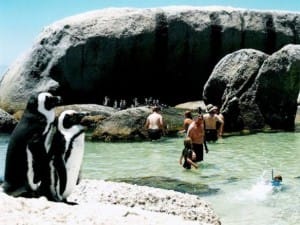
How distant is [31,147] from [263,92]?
17148 mm

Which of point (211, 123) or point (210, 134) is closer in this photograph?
point (211, 123)

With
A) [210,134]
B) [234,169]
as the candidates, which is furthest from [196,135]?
[210,134]

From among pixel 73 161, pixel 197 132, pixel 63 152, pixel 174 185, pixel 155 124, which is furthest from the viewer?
pixel 155 124

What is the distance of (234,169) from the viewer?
1475cm

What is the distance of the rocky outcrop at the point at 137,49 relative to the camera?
30.8 m

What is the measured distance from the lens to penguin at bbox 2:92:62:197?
6230 millimetres

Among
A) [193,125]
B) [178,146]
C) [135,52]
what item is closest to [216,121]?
[178,146]

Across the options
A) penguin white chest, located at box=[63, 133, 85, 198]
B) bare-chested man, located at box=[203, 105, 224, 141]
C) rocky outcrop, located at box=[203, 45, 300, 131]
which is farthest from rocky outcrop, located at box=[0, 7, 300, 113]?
penguin white chest, located at box=[63, 133, 85, 198]

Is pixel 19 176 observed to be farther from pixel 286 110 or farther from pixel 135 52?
pixel 135 52

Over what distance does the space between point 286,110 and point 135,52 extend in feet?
33.4

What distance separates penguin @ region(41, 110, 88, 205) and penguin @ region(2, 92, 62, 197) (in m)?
0.07

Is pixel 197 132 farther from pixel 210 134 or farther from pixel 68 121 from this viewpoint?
pixel 68 121

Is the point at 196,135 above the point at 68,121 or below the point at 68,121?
below

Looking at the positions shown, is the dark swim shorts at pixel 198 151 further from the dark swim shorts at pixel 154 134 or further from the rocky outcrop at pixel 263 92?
the rocky outcrop at pixel 263 92
